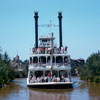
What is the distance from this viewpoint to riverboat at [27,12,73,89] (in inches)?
1124

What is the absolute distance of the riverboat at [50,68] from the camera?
28547mm

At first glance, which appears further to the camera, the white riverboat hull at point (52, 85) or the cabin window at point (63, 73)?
the cabin window at point (63, 73)

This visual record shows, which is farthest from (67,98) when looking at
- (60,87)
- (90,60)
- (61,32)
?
(90,60)

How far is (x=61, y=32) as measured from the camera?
40.4 metres

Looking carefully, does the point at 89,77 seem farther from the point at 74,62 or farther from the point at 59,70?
the point at 74,62

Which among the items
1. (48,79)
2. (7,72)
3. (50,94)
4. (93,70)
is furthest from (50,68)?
(93,70)

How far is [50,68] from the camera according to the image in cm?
2983

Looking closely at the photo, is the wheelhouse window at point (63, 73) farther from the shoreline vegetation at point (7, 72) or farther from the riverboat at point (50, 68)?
the shoreline vegetation at point (7, 72)

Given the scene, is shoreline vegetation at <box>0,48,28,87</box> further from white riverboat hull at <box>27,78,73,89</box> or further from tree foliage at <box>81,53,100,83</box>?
tree foliage at <box>81,53,100,83</box>

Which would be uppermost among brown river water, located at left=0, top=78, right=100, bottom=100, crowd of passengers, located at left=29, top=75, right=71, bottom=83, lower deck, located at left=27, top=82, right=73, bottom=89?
crowd of passengers, located at left=29, top=75, right=71, bottom=83

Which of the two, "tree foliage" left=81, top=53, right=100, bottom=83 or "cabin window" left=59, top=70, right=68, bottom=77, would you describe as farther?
"tree foliage" left=81, top=53, right=100, bottom=83

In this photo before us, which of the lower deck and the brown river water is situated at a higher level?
the lower deck

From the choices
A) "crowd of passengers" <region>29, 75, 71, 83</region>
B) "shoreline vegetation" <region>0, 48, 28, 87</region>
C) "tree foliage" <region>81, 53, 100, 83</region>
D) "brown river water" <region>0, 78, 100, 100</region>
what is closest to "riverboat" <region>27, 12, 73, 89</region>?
"crowd of passengers" <region>29, 75, 71, 83</region>

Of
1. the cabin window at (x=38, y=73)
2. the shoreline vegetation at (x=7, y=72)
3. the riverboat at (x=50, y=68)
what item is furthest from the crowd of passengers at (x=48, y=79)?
the shoreline vegetation at (x=7, y=72)
